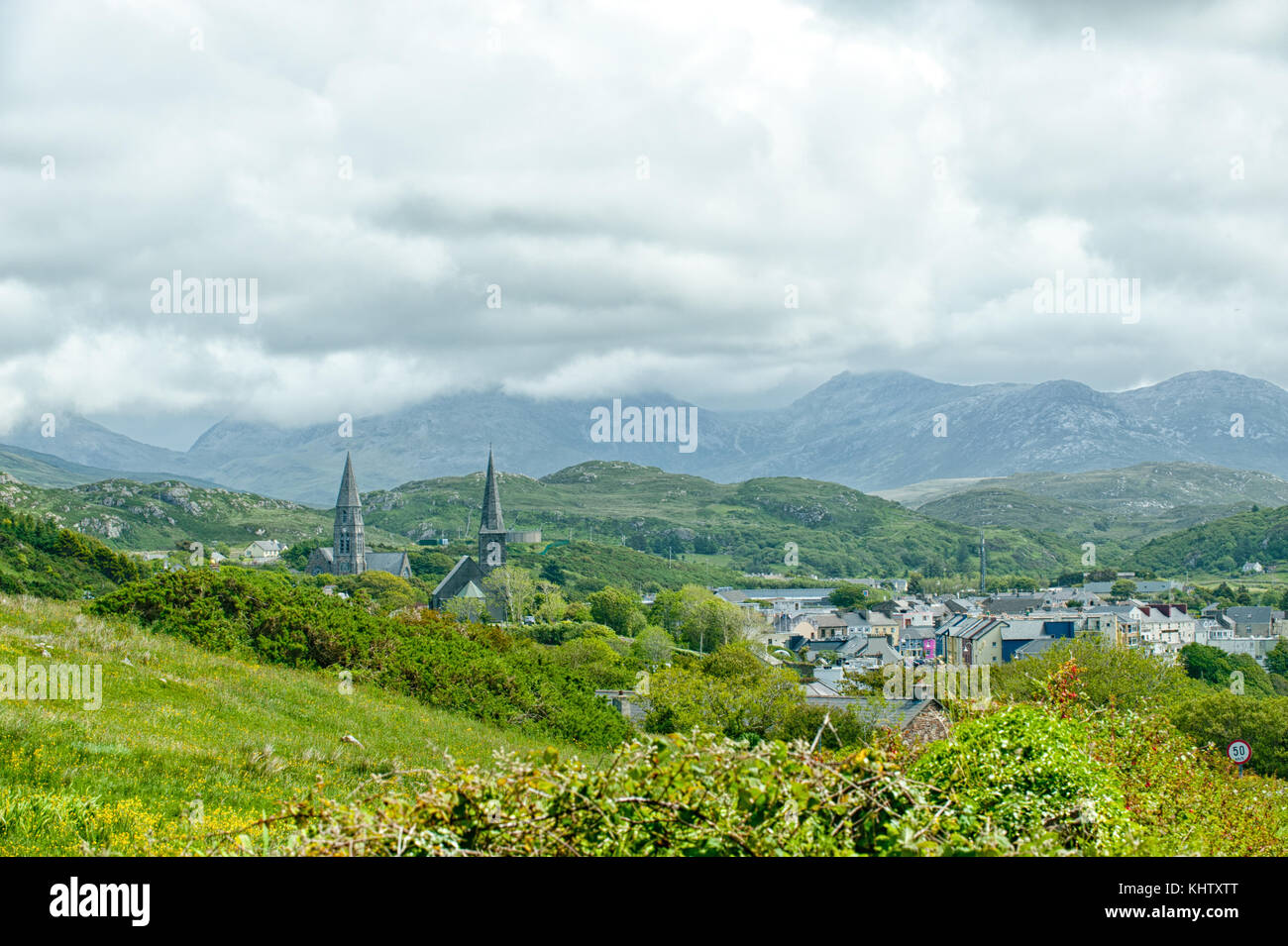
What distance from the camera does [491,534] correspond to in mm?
Answer: 129875

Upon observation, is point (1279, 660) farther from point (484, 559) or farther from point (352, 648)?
point (352, 648)

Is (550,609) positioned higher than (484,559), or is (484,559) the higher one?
(484,559)

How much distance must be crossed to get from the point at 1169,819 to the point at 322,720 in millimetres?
15128

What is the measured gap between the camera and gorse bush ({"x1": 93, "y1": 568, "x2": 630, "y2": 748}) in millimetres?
25531

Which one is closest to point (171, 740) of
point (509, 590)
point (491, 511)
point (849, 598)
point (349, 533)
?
point (509, 590)

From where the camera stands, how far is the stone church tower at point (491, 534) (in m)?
129

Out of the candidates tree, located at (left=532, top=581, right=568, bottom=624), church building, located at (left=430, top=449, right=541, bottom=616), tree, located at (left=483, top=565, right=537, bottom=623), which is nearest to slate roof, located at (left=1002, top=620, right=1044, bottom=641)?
tree, located at (left=532, top=581, right=568, bottom=624)

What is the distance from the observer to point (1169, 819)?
10672mm

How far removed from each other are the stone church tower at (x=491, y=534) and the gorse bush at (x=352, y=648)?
98.8 m

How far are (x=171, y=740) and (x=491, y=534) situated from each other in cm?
11755

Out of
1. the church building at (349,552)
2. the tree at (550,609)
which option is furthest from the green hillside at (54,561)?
the church building at (349,552)

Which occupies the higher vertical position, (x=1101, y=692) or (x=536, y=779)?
(x=536, y=779)
